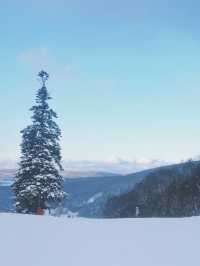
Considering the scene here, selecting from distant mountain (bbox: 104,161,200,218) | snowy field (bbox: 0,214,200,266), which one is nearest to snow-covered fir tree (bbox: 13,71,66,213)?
snowy field (bbox: 0,214,200,266)

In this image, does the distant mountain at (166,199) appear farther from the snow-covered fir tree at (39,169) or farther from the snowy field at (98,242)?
the snowy field at (98,242)

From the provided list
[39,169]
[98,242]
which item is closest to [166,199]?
[39,169]

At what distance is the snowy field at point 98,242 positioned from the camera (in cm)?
642

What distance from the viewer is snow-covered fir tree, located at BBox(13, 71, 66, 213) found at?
24.0 meters

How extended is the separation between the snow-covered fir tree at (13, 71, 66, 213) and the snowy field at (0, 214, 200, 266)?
15.2 m

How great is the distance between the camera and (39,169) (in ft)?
81.1

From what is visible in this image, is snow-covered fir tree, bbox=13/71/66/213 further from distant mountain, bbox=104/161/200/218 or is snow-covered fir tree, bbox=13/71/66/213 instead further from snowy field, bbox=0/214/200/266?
distant mountain, bbox=104/161/200/218

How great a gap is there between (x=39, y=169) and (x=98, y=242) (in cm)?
1782

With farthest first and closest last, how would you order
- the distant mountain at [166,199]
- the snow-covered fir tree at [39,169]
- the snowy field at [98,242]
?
the distant mountain at [166,199] < the snow-covered fir tree at [39,169] < the snowy field at [98,242]

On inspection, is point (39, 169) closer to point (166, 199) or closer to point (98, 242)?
point (98, 242)

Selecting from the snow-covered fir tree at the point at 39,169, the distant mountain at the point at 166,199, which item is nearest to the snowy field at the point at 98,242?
the snow-covered fir tree at the point at 39,169

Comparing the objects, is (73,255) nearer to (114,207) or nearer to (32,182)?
(32,182)

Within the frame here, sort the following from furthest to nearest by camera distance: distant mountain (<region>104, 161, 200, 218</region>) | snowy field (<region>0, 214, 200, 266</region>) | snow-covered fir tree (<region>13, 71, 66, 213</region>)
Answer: distant mountain (<region>104, 161, 200, 218</region>) → snow-covered fir tree (<region>13, 71, 66, 213</region>) → snowy field (<region>0, 214, 200, 266</region>)

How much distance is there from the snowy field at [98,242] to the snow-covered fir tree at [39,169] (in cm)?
1523
